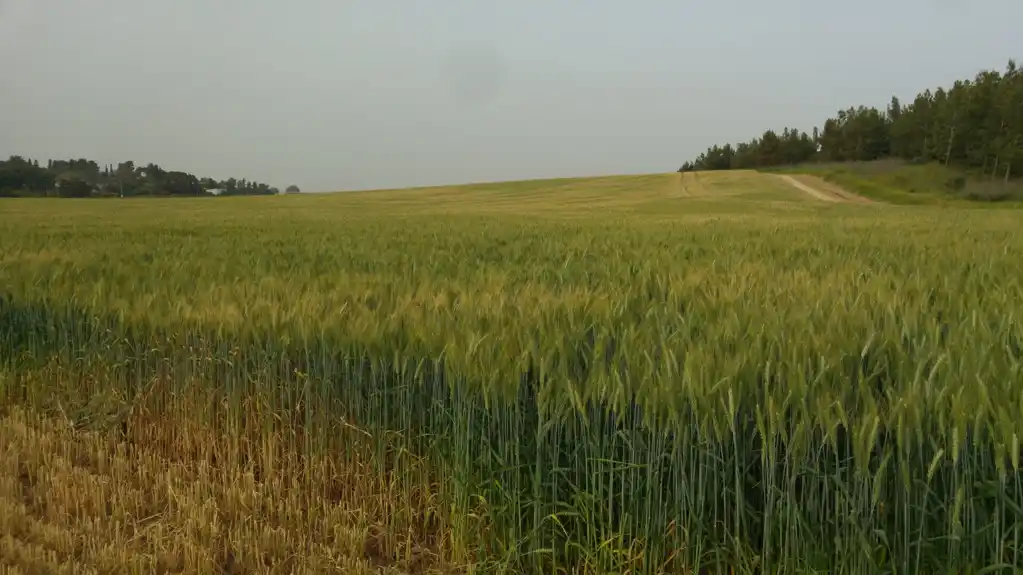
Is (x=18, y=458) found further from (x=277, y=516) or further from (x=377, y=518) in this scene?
(x=377, y=518)

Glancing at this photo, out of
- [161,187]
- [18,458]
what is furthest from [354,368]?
[161,187]

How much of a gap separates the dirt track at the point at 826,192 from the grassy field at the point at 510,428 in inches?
1425

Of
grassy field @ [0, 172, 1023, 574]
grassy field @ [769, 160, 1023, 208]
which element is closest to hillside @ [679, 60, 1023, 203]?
grassy field @ [769, 160, 1023, 208]

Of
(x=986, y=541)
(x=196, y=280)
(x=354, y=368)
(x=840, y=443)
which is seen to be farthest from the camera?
(x=196, y=280)

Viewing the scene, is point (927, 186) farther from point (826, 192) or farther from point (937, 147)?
point (937, 147)

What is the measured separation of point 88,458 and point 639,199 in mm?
35326

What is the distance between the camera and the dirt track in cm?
3712

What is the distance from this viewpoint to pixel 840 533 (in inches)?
74.5

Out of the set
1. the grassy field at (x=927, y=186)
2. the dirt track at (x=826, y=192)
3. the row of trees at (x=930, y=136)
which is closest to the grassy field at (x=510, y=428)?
the dirt track at (x=826, y=192)

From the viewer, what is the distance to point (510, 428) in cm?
242

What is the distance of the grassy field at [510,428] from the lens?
1.83 m

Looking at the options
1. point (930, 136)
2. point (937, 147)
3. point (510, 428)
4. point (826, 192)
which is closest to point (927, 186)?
point (826, 192)

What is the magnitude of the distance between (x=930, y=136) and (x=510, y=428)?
74.8m

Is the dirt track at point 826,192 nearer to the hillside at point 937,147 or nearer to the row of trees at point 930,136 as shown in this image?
the hillside at point 937,147
